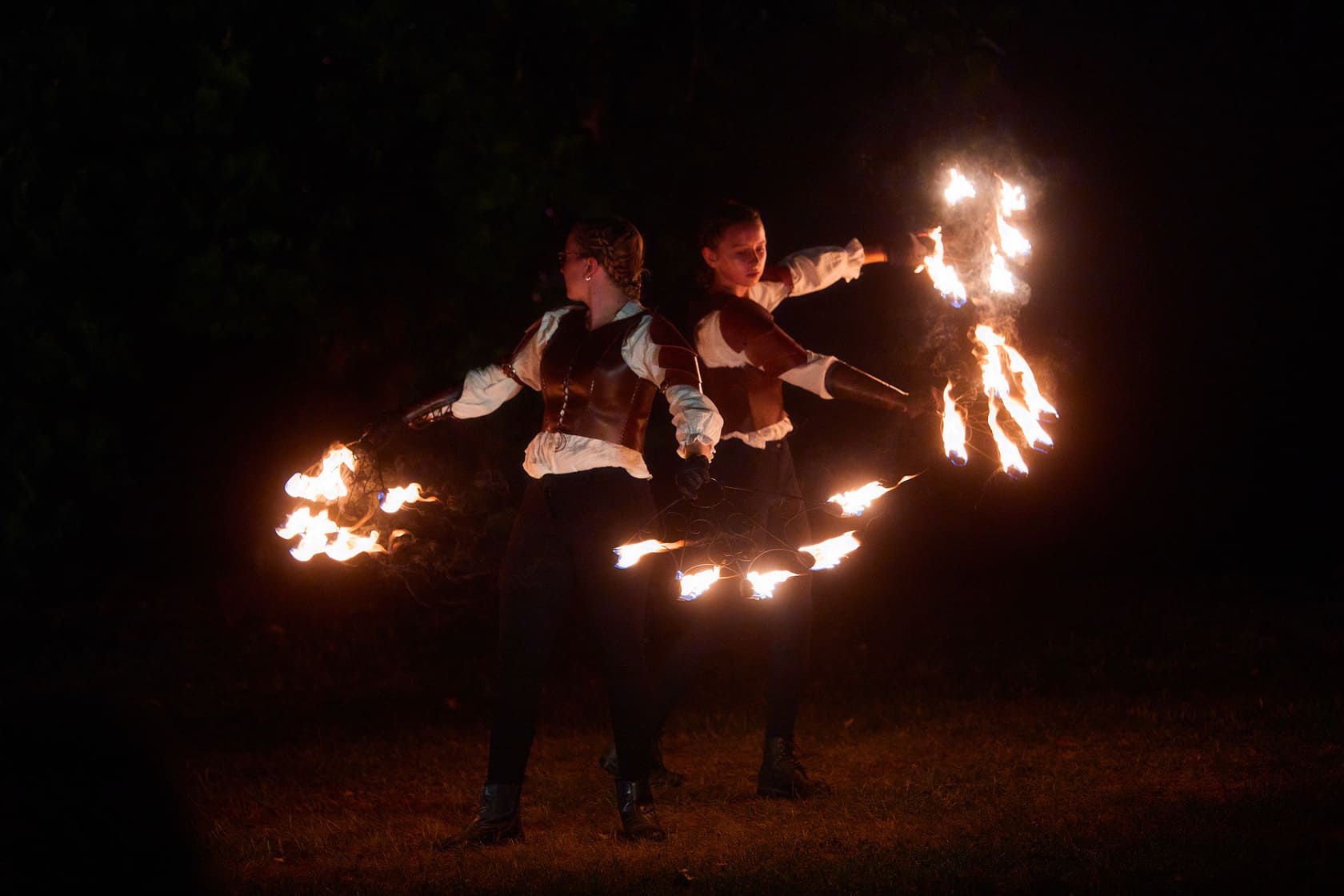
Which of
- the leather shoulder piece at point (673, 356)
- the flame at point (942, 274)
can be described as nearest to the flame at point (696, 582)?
the leather shoulder piece at point (673, 356)

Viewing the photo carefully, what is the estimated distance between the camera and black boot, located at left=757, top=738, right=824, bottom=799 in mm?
6004

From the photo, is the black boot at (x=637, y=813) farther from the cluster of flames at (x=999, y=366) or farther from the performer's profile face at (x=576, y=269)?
the performer's profile face at (x=576, y=269)

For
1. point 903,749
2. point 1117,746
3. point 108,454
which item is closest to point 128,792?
point 903,749

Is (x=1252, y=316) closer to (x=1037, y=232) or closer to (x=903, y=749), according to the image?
(x=1037, y=232)

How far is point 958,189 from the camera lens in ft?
20.4

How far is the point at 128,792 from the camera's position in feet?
16.9

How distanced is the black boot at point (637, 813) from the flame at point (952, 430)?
5.60ft

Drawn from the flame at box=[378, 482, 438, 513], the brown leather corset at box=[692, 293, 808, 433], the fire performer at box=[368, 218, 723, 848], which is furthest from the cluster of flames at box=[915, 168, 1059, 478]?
the flame at box=[378, 482, 438, 513]

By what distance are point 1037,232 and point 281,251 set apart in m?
5.24

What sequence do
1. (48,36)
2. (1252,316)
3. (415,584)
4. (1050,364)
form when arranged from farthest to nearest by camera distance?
(1252,316) → (415,584) → (1050,364) → (48,36)

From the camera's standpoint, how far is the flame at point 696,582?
504cm

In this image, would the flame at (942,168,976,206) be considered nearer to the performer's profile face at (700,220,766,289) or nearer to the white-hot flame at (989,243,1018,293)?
the white-hot flame at (989,243,1018,293)

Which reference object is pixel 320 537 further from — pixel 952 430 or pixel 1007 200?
pixel 1007 200

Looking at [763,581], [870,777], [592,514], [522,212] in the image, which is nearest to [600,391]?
[592,514]
